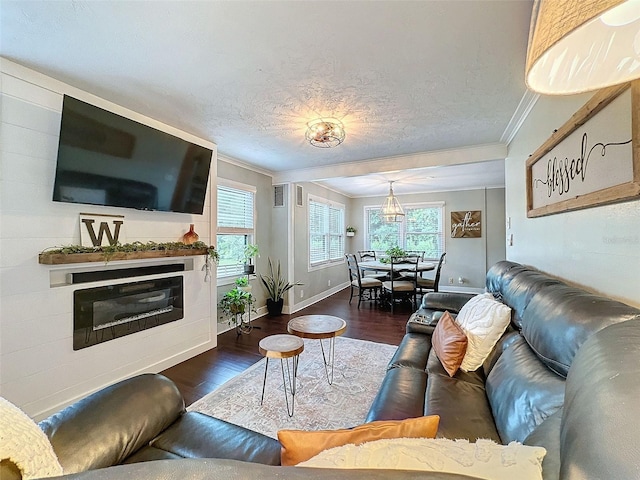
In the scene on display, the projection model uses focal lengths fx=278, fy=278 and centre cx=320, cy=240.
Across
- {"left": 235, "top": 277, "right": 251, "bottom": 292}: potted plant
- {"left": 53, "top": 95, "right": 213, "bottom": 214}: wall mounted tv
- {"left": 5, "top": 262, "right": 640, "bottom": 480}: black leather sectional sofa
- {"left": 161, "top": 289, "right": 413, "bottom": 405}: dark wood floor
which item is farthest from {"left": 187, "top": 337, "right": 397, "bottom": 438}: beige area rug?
{"left": 53, "top": 95, "right": 213, "bottom": 214}: wall mounted tv

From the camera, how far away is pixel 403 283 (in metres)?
4.99

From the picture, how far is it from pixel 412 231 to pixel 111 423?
666 cm

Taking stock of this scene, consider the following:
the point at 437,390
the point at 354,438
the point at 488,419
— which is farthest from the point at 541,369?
the point at 354,438

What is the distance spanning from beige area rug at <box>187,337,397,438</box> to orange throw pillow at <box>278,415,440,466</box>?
1401 mm

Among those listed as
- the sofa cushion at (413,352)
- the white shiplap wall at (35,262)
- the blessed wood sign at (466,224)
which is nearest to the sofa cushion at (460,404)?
the sofa cushion at (413,352)

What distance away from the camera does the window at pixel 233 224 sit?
153 inches

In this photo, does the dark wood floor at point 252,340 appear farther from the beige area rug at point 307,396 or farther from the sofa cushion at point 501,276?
the sofa cushion at point 501,276

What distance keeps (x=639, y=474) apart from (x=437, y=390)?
122 cm

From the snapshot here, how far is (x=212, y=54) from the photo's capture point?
169 cm

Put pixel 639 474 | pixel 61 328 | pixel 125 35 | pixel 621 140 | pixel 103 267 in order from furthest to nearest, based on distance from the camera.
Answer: pixel 103 267
pixel 61 328
pixel 125 35
pixel 621 140
pixel 639 474

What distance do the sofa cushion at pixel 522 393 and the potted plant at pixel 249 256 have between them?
320 centimetres

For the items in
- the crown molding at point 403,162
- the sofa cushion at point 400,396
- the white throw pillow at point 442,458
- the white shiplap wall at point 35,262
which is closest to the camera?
the white throw pillow at point 442,458

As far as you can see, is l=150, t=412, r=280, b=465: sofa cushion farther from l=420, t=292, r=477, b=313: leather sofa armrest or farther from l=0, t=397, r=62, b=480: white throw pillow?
l=420, t=292, r=477, b=313: leather sofa armrest

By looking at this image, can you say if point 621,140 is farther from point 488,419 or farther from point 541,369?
point 488,419
